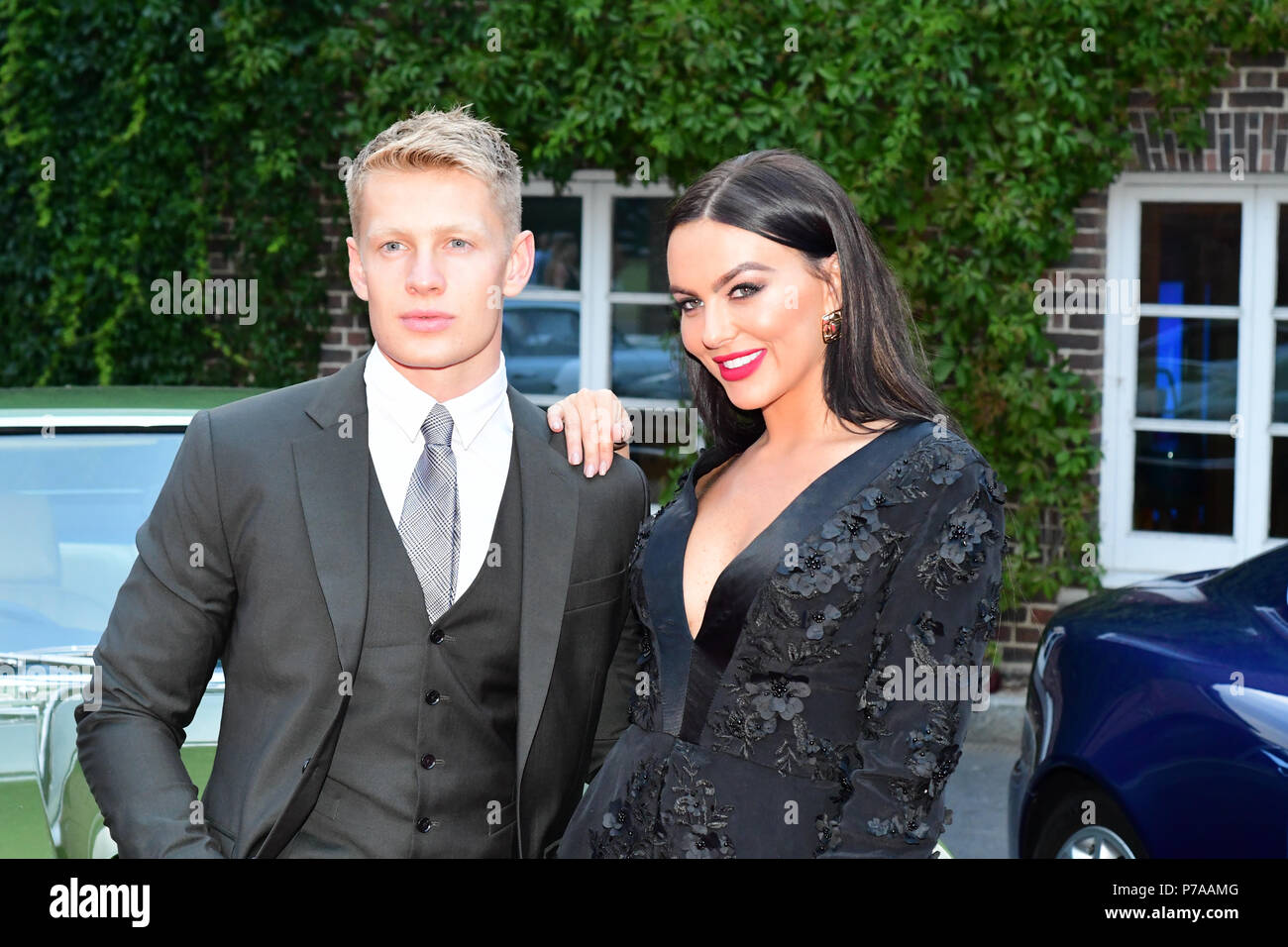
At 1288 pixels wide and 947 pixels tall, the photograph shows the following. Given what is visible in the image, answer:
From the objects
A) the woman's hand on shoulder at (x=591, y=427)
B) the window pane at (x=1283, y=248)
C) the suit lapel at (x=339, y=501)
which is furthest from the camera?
the window pane at (x=1283, y=248)

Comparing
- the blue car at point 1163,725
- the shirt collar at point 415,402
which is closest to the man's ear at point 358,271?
the shirt collar at point 415,402

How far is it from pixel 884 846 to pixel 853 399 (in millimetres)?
665

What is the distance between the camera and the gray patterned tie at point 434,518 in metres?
2.31

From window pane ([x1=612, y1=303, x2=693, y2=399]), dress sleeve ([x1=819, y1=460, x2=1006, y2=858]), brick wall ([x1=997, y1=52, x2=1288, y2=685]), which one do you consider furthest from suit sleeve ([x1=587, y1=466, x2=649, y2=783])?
window pane ([x1=612, y1=303, x2=693, y2=399])

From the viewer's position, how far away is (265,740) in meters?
2.20

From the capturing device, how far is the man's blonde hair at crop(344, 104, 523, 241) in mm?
2314

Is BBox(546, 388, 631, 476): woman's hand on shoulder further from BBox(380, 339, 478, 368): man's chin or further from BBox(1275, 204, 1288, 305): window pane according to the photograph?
BBox(1275, 204, 1288, 305): window pane

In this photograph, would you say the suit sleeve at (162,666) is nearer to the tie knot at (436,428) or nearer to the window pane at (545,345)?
the tie knot at (436,428)

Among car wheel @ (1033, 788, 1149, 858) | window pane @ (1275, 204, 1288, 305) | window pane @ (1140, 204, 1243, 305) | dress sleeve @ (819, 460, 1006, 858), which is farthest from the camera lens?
window pane @ (1140, 204, 1243, 305)

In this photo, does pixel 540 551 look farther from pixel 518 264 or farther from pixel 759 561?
pixel 518 264

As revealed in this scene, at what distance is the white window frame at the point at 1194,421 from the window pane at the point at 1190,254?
0.14 ft

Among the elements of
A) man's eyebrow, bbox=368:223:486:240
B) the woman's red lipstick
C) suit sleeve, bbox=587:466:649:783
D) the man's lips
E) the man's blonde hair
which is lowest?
suit sleeve, bbox=587:466:649:783

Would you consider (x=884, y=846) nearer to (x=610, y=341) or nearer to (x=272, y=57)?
(x=610, y=341)
